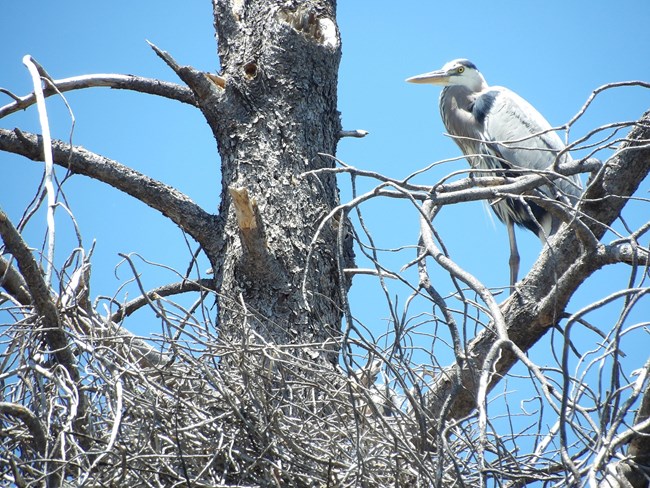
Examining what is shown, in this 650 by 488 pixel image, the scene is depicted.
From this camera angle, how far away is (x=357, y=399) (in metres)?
1.78

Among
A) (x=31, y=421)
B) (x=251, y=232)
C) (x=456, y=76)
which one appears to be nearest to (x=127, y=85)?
(x=251, y=232)

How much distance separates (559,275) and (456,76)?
9.99 feet

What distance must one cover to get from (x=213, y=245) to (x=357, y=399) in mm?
854

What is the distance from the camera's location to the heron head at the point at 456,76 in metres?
5.23

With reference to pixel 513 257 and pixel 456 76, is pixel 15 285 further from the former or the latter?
pixel 456 76

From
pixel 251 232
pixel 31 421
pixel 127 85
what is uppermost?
pixel 127 85

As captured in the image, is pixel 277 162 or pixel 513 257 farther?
pixel 513 257

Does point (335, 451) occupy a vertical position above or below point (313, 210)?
below

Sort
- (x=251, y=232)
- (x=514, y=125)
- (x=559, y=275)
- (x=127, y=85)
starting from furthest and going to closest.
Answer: (x=514, y=125), (x=127, y=85), (x=559, y=275), (x=251, y=232)

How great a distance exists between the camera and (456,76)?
17.2ft

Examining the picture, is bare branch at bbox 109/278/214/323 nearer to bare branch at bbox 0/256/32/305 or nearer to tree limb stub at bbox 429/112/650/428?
bare branch at bbox 0/256/32/305

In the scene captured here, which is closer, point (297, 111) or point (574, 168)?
point (574, 168)

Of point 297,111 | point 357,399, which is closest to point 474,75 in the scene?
point 297,111

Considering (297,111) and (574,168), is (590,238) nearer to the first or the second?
(574,168)
